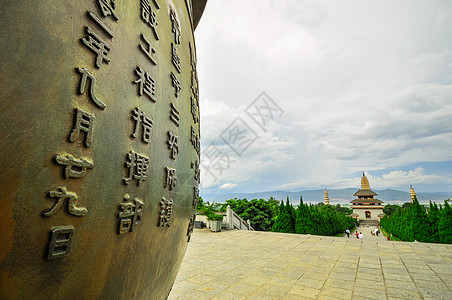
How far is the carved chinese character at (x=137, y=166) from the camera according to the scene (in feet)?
3.16

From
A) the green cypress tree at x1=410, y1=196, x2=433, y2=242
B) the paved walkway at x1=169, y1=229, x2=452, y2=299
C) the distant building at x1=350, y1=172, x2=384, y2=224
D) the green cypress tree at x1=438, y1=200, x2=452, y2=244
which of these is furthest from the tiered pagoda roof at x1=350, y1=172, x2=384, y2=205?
the paved walkway at x1=169, y1=229, x2=452, y2=299

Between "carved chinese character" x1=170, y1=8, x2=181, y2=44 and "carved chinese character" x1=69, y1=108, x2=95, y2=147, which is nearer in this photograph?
"carved chinese character" x1=69, y1=108, x2=95, y2=147

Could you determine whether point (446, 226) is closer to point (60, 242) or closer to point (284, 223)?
point (284, 223)

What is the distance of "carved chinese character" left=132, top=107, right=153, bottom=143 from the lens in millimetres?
1005

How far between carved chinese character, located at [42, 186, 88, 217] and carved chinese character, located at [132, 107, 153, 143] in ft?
1.17

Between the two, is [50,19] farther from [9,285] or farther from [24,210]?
[9,285]

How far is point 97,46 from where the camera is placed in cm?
84

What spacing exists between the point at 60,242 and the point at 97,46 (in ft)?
2.31

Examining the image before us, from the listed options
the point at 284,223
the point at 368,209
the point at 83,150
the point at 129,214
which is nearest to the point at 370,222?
the point at 368,209

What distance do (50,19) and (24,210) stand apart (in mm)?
590

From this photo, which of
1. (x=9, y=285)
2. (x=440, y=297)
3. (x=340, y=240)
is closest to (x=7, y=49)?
(x=9, y=285)

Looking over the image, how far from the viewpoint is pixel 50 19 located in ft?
2.30

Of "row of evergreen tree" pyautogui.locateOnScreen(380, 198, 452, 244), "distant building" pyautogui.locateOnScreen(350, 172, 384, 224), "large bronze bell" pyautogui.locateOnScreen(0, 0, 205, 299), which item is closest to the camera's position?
"large bronze bell" pyautogui.locateOnScreen(0, 0, 205, 299)

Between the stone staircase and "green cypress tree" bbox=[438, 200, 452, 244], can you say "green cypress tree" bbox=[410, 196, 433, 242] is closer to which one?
"green cypress tree" bbox=[438, 200, 452, 244]
